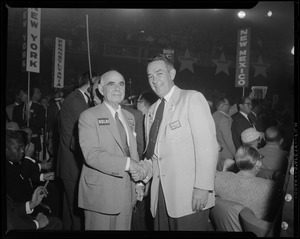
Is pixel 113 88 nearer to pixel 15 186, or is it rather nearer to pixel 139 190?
pixel 139 190

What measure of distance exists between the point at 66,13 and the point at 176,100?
27.0 feet

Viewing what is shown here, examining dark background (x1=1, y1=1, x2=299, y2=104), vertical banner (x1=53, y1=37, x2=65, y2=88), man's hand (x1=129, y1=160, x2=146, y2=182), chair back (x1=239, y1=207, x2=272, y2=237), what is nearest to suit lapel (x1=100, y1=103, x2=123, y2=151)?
man's hand (x1=129, y1=160, x2=146, y2=182)

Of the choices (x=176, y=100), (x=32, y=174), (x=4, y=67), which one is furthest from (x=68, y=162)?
(x=176, y=100)

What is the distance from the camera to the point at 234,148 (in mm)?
3297

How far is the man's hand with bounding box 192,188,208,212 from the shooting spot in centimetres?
167

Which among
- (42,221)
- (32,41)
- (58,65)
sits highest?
(32,41)

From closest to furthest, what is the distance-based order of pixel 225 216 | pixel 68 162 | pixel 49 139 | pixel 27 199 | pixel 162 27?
pixel 225 216 < pixel 27 199 < pixel 68 162 < pixel 49 139 < pixel 162 27

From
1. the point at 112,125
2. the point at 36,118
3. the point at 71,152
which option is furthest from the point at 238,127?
the point at 36,118

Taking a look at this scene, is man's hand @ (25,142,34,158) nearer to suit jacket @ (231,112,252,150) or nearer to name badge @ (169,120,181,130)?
name badge @ (169,120,181,130)

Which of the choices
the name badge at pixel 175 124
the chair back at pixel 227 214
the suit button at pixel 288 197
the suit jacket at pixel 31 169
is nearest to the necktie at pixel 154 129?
the name badge at pixel 175 124

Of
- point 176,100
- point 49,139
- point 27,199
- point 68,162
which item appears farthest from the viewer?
point 49,139

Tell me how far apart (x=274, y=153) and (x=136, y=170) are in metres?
1.34

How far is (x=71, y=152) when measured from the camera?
2416 mm

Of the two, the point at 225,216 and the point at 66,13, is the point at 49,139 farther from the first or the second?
the point at 66,13
